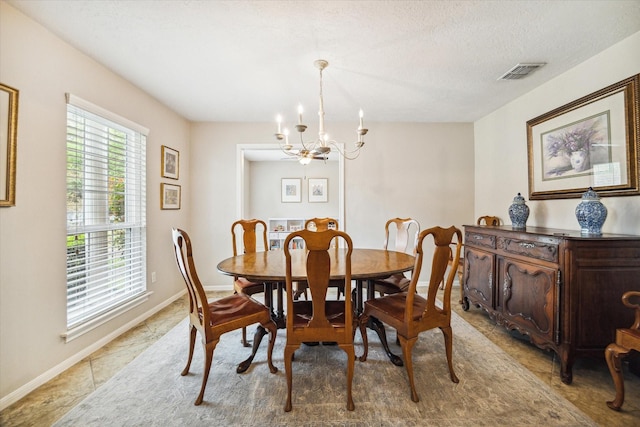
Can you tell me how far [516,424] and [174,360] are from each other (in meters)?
2.31

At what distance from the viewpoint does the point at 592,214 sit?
1951 mm

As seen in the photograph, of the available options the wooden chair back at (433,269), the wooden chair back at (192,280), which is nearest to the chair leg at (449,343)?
the wooden chair back at (433,269)

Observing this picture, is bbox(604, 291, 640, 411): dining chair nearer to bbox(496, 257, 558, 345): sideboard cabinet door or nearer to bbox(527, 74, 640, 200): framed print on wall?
bbox(496, 257, 558, 345): sideboard cabinet door

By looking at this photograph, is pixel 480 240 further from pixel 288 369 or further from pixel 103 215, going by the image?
pixel 103 215

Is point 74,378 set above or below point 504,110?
below

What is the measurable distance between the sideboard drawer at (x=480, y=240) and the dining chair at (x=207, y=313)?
217cm

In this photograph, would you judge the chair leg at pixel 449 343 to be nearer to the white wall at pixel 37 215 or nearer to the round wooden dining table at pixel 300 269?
the round wooden dining table at pixel 300 269

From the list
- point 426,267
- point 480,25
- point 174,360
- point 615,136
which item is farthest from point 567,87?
point 174,360

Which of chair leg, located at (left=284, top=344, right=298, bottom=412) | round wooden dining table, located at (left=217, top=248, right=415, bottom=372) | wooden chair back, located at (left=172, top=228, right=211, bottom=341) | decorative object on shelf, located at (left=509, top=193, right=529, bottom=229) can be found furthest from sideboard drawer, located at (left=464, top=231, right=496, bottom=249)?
wooden chair back, located at (left=172, top=228, right=211, bottom=341)

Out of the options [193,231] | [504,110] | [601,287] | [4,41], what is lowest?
[601,287]

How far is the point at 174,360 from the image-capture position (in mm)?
2092

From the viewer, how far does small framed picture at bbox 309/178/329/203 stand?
20.8 feet

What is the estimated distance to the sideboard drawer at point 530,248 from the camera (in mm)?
1898

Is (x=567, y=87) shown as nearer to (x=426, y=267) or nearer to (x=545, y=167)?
(x=545, y=167)
